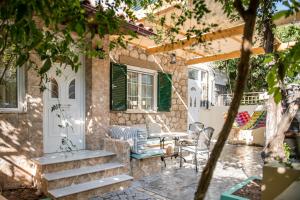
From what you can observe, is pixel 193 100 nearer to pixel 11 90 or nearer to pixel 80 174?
pixel 80 174

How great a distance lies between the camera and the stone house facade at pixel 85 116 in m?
4.21

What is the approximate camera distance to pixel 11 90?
4367 mm

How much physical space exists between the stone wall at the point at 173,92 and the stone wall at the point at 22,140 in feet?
6.99

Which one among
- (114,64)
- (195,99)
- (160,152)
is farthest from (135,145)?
(195,99)

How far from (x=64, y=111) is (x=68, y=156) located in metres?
1.00

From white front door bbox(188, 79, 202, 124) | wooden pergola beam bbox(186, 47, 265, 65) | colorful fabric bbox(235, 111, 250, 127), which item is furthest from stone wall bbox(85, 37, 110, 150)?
colorful fabric bbox(235, 111, 250, 127)

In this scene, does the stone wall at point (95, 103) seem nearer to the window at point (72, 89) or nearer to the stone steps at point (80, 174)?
the window at point (72, 89)

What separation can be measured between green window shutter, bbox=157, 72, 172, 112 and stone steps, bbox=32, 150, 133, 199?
3.08 m

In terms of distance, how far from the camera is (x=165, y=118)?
8.13 meters

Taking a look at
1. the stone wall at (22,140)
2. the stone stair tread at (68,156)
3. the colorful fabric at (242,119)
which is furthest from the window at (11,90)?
the colorful fabric at (242,119)

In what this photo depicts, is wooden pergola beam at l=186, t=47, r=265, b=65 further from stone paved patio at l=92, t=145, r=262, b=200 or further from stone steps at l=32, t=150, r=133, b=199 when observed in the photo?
stone steps at l=32, t=150, r=133, b=199

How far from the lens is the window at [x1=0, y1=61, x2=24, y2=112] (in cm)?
427

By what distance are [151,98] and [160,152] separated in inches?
96.8

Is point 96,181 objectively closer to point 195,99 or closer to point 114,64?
point 114,64
